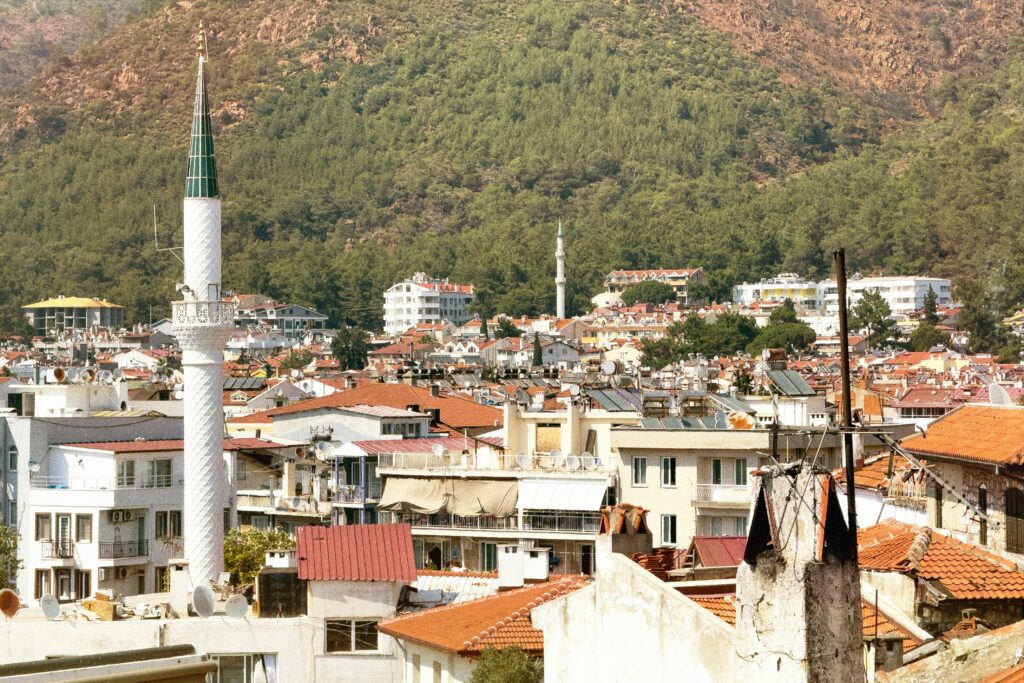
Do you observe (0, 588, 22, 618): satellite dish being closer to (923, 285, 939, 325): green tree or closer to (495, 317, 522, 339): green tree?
(923, 285, 939, 325): green tree

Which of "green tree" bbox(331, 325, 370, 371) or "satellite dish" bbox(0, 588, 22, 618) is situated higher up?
"green tree" bbox(331, 325, 370, 371)

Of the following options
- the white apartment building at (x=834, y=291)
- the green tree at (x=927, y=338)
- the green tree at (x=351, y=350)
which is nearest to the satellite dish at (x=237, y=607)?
the green tree at (x=351, y=350)

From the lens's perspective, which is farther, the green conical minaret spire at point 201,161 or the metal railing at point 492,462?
the green conical minaret spire at point 201,161

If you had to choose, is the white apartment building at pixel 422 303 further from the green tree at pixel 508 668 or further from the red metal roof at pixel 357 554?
the green tree at pixel 508 668

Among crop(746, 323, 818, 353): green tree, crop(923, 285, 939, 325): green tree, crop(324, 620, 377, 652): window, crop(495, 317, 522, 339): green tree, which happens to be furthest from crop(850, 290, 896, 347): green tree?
crop(324, 620, 377, 652): window

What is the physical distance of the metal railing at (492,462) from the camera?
87.6 ft

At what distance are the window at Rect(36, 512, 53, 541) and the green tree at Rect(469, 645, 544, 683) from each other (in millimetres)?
17111

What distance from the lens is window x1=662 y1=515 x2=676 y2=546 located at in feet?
83.0

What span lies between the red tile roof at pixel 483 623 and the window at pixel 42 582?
13582mm

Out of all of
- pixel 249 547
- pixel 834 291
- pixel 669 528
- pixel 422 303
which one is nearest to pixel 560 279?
pixel 422 303

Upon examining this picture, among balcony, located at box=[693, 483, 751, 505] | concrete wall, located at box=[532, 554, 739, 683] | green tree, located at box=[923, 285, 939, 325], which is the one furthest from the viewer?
green tree, located at box=[923, 285, 939, 325]

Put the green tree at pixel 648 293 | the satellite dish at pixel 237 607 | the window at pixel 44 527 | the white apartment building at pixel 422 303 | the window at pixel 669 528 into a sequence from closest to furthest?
the satellite dish at pixel 237 607, the window at pixel 669 528, the window at pixel 44 527, the green tree at pixel 648 293, the white apartment building at pixel 422 303

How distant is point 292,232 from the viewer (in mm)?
190250

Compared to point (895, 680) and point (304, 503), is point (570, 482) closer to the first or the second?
point (304, 503)
